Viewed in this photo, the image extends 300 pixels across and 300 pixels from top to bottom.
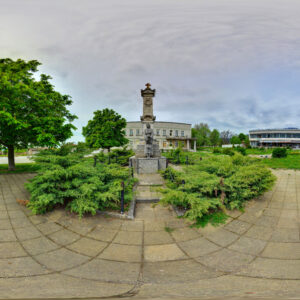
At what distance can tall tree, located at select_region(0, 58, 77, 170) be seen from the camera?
914 centimetres

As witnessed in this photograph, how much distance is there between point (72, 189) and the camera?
17.0 ft

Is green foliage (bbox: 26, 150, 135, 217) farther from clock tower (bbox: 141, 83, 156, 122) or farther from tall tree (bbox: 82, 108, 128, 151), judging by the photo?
tall tree (bbox: 82, 108, 128, 151)

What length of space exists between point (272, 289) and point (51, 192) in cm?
580

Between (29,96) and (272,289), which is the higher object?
(29,96)

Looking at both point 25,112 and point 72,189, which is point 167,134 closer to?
point 25,112

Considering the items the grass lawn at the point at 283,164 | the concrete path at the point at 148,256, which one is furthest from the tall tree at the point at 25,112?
the grass lawn at the point at 283,164

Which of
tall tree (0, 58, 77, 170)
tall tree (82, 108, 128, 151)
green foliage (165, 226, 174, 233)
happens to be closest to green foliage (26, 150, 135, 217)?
green foliage (165, 226, 174, 233)

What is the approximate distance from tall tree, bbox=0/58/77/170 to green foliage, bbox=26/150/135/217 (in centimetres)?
505

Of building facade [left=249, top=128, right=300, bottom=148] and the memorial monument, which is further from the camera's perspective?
building facade [left=249, top=128, right=300, bottom=148]

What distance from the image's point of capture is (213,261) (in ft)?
10.3

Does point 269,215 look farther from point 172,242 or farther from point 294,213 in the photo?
point 172,242

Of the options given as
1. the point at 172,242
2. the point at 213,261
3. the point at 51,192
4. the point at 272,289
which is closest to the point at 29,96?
the point at 51,192

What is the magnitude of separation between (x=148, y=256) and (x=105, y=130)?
74.1 feet

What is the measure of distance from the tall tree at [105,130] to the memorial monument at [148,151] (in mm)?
12083
